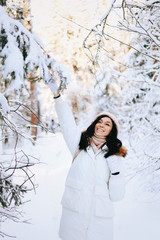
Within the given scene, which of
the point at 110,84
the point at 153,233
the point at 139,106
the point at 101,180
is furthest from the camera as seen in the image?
the point at 110,84

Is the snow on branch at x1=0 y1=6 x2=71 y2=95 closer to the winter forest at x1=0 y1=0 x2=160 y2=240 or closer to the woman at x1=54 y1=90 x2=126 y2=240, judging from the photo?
the winter forest at x1=0 y1=0 x2=160 y2=240

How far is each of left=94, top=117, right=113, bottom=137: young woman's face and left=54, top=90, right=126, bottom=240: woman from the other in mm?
20

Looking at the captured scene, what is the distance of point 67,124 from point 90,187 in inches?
27.2

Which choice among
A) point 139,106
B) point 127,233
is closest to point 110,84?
point 139,106

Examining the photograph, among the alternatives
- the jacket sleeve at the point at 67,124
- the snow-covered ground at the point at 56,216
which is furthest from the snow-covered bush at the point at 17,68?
the snow-covered ground at the point at 56,216

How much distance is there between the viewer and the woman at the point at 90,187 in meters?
2.04

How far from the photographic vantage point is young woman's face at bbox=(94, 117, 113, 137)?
7.59 feet

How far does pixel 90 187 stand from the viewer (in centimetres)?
208

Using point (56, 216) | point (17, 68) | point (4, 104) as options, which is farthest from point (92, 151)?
point (56, 216)

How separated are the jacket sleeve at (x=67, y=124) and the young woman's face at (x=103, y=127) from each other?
0.72 ft

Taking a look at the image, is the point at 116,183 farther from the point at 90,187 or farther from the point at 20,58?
the point at 20,58

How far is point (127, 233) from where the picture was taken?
4.09 meters

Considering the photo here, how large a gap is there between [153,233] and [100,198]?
2.69 meters

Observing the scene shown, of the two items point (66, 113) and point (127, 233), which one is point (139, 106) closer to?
point (127, 233)
